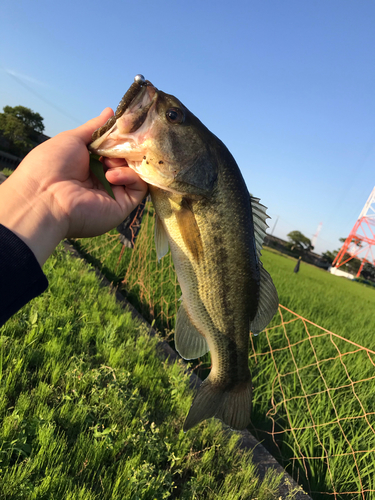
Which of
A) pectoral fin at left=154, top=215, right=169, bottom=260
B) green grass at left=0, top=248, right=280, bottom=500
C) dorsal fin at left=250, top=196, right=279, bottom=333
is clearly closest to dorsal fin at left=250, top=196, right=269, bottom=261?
dorsal fin at left=250, top=196, right=279, bottom=333

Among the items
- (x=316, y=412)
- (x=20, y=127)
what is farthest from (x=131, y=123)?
(x=20, y=127)

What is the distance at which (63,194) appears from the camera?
1667 mm

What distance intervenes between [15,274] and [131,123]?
94 cm

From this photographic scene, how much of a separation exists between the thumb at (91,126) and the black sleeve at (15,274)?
2.69 feet

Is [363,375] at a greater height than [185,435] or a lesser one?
greater

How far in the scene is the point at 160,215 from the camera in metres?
1.79

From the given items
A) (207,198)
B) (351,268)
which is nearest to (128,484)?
(207,198)

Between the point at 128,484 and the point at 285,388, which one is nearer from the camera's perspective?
the point at 128,484

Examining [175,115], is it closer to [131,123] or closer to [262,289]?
[131,123]

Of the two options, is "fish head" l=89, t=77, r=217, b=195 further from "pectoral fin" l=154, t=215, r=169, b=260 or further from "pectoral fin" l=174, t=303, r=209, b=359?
"pectoral fin" l=174, t=303, r=209, b=359

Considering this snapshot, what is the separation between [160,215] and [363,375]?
14.1 ft

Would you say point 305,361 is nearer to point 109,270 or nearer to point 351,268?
point 109,270

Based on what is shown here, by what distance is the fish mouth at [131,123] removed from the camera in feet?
5.12

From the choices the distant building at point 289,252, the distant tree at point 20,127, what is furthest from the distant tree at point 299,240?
the distant tree at point 20,127
